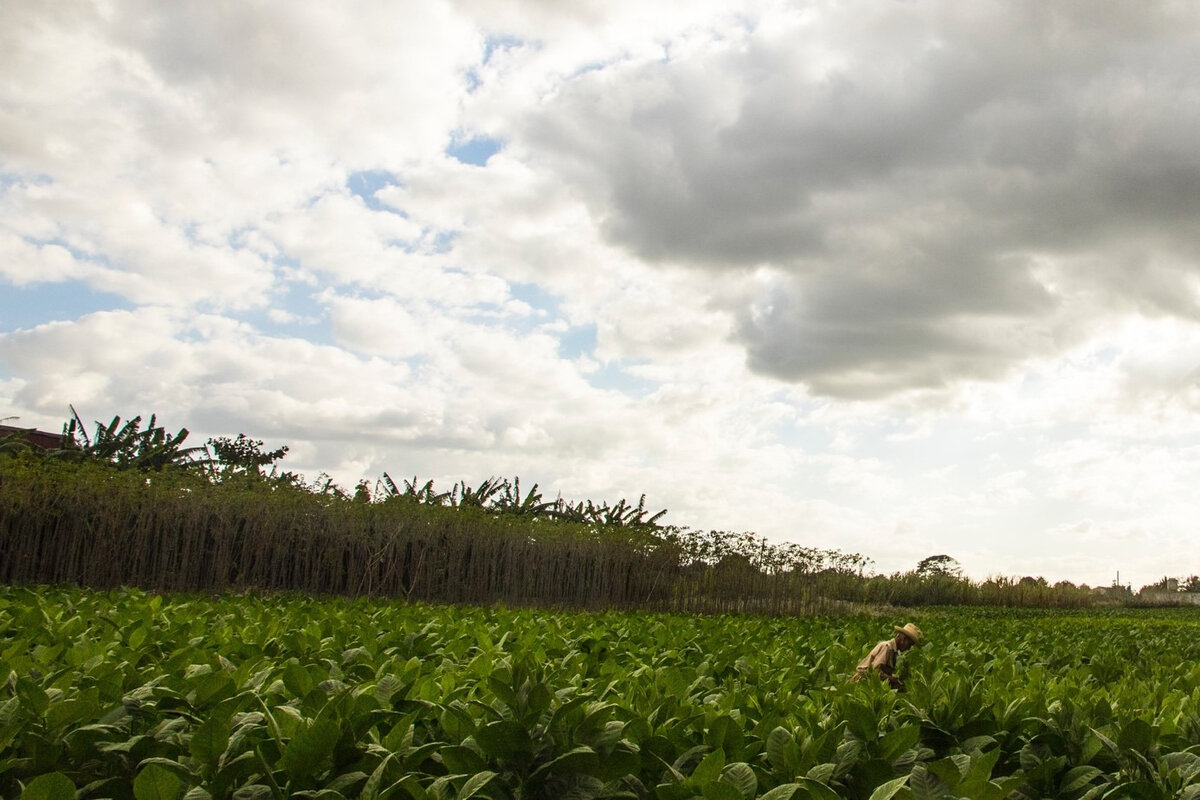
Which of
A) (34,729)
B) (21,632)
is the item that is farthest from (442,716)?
(21,632)

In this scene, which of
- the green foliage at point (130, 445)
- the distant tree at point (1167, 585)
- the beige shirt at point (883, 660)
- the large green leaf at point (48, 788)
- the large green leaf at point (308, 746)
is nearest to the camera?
the large green leaf at point (48, 788)

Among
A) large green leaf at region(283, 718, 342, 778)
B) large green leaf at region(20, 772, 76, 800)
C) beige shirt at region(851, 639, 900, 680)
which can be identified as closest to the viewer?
large green leaf at region(20, 772, 76, 800)

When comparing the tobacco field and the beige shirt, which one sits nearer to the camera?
the tobacco field

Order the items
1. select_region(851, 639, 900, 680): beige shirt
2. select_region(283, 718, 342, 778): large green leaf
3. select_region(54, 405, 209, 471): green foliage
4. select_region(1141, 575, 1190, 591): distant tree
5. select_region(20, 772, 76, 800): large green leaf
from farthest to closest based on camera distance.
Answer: select_region(1141, 575, 1190, 591): distant tree, select_region(54, 405, 209, 471): green foliage, select_region(851, 639, 900, 680): beige shirt, select_region(283, 718, 342, 778): large green leaf, select_region(20, 772, 76, 800): large green leaf

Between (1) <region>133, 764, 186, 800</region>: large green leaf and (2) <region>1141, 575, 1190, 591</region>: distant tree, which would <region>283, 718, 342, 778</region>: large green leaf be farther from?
(2) <region>1141, 575, 1190, 591</region>: distant tree

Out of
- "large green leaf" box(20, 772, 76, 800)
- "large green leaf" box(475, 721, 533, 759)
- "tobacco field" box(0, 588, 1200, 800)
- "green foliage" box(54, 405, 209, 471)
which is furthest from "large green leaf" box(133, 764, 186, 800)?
"green foliage" box(54, 405, 209, 471)

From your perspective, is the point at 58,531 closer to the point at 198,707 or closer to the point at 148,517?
the point at 148,517

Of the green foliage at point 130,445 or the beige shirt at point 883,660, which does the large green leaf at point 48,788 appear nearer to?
the beige shirt at point 883,660

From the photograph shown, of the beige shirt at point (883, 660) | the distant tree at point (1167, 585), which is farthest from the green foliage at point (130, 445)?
the distant tree at point (1167, 585)

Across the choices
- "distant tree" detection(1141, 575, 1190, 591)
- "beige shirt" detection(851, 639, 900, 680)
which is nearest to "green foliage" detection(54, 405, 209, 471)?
"beige shirt" detection(851, 639, 900, 680)

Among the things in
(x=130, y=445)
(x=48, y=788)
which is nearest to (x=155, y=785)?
(x=48, y=788)

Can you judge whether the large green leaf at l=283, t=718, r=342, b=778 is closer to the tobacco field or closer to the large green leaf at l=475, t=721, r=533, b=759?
the tobacco field

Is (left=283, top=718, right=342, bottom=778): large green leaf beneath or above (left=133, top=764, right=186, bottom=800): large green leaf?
above

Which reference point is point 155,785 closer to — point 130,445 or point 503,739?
point 503,739
